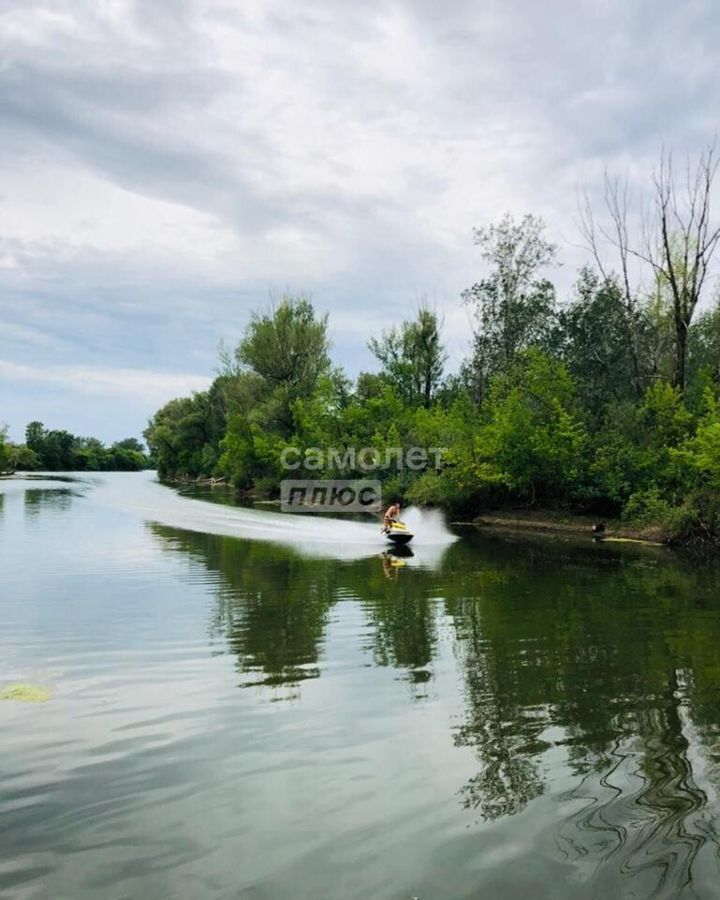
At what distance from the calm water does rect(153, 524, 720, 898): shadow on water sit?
4 cm

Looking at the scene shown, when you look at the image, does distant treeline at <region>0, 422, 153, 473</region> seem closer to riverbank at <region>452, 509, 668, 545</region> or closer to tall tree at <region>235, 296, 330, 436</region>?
tall tree at <region>235, 296, 330, 436</region>

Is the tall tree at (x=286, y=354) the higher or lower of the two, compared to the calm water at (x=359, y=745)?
higher

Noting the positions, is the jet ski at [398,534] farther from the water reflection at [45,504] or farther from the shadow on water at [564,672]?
the water reflection at [45,504]

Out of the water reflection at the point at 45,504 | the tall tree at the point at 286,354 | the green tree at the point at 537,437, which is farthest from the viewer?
the tall tree at the point at 286,354

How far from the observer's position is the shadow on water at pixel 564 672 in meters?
5.47

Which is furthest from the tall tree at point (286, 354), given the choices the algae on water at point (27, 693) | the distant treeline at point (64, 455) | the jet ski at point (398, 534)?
the distant treeline at point (64, 455)

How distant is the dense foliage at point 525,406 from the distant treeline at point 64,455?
6955 centimetres

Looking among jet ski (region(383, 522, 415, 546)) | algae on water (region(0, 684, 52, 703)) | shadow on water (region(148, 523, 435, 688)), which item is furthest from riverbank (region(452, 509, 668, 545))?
algae on water (region(0, 684, 52, 703))

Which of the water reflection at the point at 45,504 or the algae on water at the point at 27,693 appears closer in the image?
the algae on water at the point at 27,693

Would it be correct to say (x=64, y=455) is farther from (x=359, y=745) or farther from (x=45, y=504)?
(x=359, y=745)

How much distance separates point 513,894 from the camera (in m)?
4.60

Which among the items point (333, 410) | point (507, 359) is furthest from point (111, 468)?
point (507, 359)

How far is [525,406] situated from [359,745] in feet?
98.9

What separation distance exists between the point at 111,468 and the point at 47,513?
126 metres
